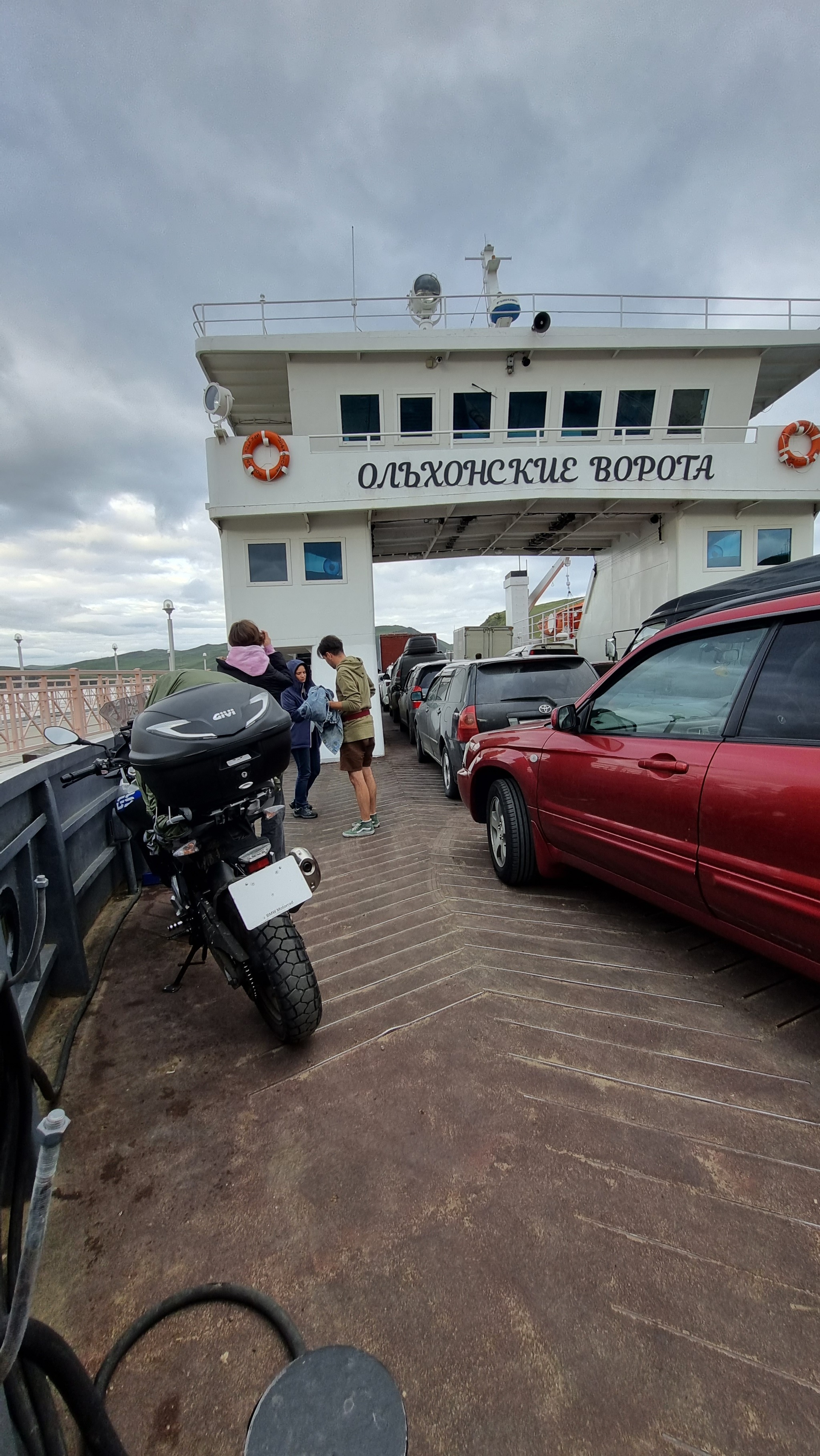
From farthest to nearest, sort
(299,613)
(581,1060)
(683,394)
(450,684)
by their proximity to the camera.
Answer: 1. (683,394)
2. (299,613)
3. (450,684)
4. (581,1060)

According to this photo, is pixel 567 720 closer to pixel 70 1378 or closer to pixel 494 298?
pixel 70 1378

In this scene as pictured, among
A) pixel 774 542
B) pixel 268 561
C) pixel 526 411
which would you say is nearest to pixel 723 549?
pixel 774 542

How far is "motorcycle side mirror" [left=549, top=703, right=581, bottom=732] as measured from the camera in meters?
3.57

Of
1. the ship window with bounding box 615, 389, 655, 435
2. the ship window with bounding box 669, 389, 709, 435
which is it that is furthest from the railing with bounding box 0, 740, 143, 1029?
the ship window with bounding box 669, 389, 709, 435

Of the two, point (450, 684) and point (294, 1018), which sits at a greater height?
point (450, 684)

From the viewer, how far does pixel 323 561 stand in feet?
38.4

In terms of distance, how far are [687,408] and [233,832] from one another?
14264 mm

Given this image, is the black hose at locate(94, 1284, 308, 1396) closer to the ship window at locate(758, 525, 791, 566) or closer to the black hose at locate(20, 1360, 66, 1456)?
the black hose at locate(20, 1360, 66, 1456)

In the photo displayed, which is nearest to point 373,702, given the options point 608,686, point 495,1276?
point 608,686

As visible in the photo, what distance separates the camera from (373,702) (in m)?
12.1

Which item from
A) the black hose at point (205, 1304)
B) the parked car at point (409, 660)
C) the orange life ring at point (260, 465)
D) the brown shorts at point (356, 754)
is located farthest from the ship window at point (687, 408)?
the black hose at point (205, 1304)

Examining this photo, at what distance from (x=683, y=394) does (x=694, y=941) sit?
43.8 ft

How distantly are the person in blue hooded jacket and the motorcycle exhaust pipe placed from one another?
3522mm

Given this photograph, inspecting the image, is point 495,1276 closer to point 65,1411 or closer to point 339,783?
point 65,1411
